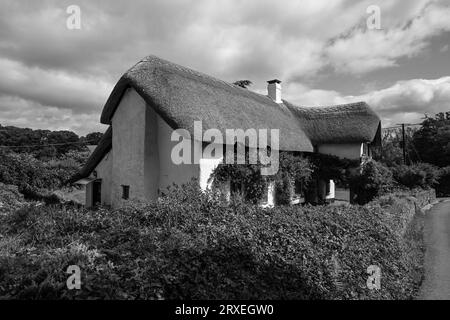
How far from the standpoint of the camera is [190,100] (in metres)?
10.8

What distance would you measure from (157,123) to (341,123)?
1152cm

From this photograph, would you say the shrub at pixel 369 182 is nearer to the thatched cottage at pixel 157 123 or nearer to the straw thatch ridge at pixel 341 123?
the straw thatch ridge at pixel 341 123

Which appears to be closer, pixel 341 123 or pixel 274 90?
pixel 341 123

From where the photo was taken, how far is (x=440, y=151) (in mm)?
35688

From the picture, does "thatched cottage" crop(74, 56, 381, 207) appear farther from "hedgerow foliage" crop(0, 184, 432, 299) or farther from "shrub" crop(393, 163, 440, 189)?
"shrub" crop(393, 163, 440, 189)

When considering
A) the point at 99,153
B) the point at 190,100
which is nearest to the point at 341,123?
the point at 190,100

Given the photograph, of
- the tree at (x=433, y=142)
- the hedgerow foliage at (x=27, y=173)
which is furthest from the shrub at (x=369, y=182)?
the tree at (x=433, y=142)

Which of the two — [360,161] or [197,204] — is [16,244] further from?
[360,161]

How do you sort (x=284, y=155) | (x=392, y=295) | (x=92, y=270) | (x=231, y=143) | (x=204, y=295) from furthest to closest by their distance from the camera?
(x=284, y=155)
(x=231, y=143)
(x=392, y=295)
(x=204, y=295)
(x=92, y=270)

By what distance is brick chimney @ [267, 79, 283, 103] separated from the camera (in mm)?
19578

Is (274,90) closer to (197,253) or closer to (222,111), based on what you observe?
(222,111)

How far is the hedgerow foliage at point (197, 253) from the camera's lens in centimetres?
346

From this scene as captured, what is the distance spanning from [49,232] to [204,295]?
2.51 metres
